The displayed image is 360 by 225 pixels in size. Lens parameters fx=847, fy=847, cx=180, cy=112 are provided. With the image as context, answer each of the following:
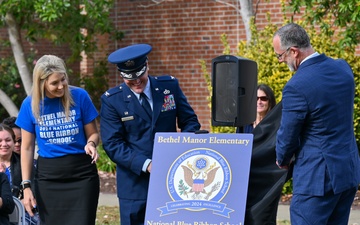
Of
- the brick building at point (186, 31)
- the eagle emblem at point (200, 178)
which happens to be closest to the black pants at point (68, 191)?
the eagle emblem at point (200, 178)

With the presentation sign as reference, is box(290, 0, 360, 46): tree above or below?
above

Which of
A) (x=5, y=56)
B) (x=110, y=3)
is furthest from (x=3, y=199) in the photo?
(x=5, y=56)

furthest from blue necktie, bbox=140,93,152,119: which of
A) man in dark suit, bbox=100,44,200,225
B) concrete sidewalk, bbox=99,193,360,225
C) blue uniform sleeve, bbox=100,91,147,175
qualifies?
concrete sidewalk, bbox=99,193,360,225

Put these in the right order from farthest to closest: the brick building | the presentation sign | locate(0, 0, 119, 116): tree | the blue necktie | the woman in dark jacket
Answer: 1. the brick building
2. locate(0, 0, 119, 116): tree
3. the woman in dark jacket
4. the blue necktie
5. the presentation sign

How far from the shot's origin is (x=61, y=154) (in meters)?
6.83

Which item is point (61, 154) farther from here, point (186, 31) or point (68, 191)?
point (186, 31)

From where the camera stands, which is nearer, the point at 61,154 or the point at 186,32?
the point at 61,154

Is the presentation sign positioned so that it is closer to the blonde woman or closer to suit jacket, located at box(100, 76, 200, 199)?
suit jacket, located at box(100, 76, 200, 199)

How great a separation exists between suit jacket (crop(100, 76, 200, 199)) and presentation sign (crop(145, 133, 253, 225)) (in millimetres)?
232

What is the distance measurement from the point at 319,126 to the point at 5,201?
8.64 feet

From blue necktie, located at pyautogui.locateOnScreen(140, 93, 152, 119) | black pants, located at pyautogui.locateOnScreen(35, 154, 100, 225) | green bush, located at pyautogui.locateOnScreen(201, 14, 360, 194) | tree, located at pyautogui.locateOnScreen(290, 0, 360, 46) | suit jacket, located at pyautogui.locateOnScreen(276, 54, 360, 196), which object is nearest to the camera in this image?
suit jacket, located at pyautogui.locateOnScreen(276, 54, 360, 196)

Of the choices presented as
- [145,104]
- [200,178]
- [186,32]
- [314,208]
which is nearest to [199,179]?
[200,178]

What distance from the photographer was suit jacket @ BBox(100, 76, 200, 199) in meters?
6.50

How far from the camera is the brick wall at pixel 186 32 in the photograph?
14523 millimetres
